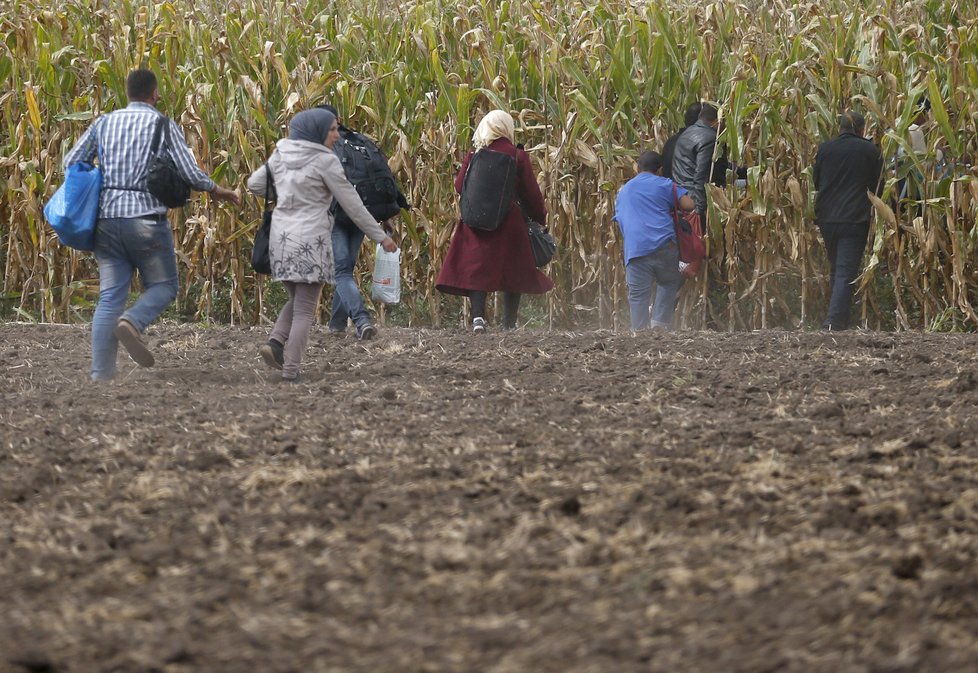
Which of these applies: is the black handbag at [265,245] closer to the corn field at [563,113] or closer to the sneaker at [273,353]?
the sneaker at [273,353]

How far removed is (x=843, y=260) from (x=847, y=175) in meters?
0.63

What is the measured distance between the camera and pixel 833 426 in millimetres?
5457

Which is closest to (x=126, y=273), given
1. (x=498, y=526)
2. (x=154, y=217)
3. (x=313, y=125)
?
(x=154, y=217)

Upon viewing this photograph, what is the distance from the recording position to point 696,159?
10078mm

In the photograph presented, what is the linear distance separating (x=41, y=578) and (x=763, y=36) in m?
8.01

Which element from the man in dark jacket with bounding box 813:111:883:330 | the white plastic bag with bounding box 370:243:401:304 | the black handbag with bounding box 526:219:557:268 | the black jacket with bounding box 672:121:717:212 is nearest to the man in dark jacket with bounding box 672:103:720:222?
the black jacket with bounding box 672:121:717:212

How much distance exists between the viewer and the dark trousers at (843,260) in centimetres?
980

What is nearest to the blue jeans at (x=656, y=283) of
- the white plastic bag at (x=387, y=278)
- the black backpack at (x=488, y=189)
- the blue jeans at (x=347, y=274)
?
Answer: the black backpack at (x=488, y=189)

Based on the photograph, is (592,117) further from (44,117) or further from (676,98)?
(44,117)

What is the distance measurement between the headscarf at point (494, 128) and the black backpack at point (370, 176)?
724 mm

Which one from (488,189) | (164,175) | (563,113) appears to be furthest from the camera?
(563,113)

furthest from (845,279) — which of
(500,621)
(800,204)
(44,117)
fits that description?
(500,621)

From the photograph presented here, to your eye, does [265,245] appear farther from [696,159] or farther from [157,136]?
[696,159]

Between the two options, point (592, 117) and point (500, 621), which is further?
point (592, 117)
